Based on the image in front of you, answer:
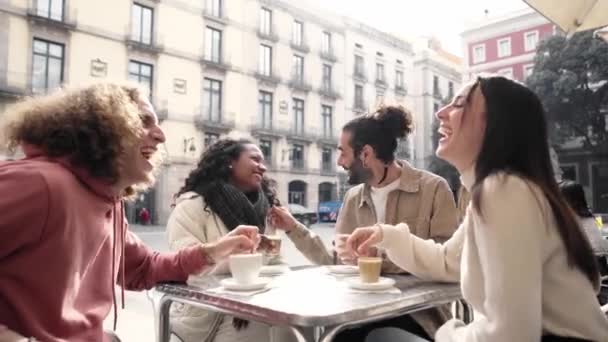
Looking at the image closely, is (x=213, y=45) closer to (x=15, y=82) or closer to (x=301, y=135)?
(x=301, y=135)

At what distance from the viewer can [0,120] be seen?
0.66 metres

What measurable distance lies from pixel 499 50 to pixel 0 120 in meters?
12.2

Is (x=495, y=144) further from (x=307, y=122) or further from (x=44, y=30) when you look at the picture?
(x=307, y=122)

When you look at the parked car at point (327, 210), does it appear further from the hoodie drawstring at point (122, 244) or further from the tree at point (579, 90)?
the hoodie drawstring at point (122, 244)

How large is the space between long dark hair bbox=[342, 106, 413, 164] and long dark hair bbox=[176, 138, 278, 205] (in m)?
0.40

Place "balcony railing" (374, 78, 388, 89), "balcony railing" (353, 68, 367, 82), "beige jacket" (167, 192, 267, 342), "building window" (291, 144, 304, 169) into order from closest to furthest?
"beige jacket" (167, 192, 267, 342) → "balcony railing" (374, 78, 388, 89) → "balcony railing" (353, 68, 367, 82) → "building window" (291, 144, 304, 169)

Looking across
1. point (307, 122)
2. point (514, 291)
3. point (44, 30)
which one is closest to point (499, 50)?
point (307, 122)

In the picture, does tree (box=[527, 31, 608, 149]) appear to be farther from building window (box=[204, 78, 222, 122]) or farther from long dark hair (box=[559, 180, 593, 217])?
long dark hair (box=[559, 180, 593, 217])

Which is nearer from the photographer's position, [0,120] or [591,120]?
[0,120]

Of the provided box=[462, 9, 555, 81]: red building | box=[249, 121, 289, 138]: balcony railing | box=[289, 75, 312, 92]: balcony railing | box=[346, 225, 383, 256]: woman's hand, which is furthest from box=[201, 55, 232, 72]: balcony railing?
box=[462, 9, 555, 81]: red building

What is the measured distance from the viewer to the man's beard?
1.28 meters

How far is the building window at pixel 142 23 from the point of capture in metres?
5.65

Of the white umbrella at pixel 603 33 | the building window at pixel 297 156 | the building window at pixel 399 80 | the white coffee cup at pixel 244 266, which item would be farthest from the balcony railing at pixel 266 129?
the white coffee cup at pixel 244 266

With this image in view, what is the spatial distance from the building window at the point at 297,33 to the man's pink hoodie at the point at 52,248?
6426mm
